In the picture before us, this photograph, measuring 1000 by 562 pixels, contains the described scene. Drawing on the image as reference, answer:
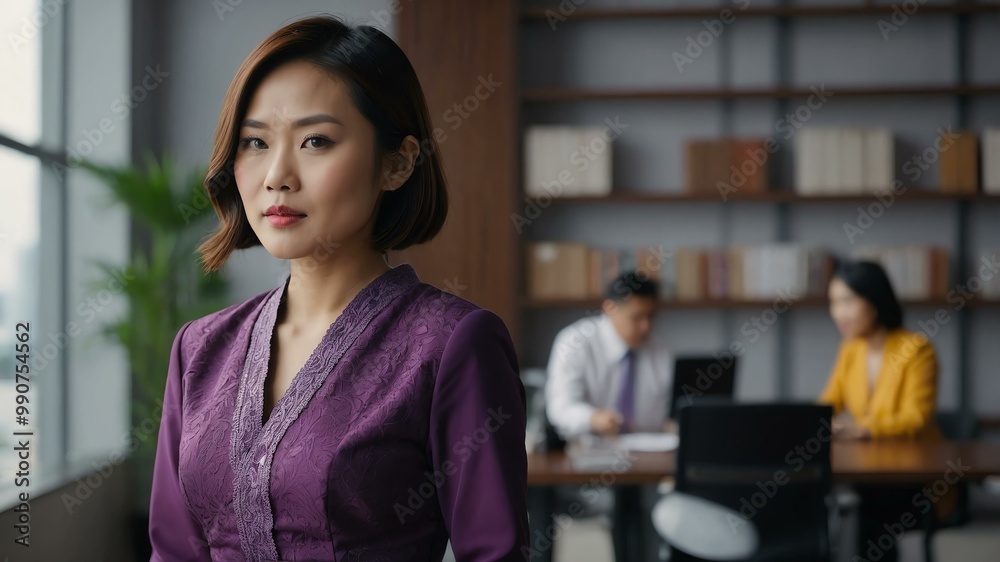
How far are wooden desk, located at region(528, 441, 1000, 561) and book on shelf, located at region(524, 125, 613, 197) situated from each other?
1.76 meters

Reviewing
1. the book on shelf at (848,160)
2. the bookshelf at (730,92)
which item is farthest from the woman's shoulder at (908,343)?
the bookshelf at (730,92)

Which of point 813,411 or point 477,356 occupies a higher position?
point 477,356

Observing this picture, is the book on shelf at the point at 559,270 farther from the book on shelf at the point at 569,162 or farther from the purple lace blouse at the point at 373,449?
the purple lace blouse at the point at 373,449

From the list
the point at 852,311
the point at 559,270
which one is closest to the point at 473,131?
the point at 559,270

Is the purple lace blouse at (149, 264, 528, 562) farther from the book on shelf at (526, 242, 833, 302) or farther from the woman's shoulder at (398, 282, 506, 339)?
the book on shelf at (526, 242, 833, 302)

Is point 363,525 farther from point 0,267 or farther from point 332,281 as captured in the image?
point 0,267

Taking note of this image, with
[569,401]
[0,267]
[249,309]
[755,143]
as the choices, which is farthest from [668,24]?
[249,309]

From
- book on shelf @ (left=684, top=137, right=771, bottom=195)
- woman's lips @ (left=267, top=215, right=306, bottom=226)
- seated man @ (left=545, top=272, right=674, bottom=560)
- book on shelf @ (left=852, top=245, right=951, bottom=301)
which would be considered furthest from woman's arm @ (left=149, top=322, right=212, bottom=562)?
book on shelf @ (left=852, top=245, right=951, bottom=301)

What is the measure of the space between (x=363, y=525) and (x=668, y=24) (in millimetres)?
4435

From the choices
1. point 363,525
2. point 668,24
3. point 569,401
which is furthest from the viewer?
point 668,24

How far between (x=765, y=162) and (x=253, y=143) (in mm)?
4136

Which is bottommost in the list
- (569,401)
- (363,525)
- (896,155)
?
(569,401)

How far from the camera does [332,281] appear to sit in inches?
38.3

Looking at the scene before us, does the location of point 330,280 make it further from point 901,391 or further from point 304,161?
point 901,391
